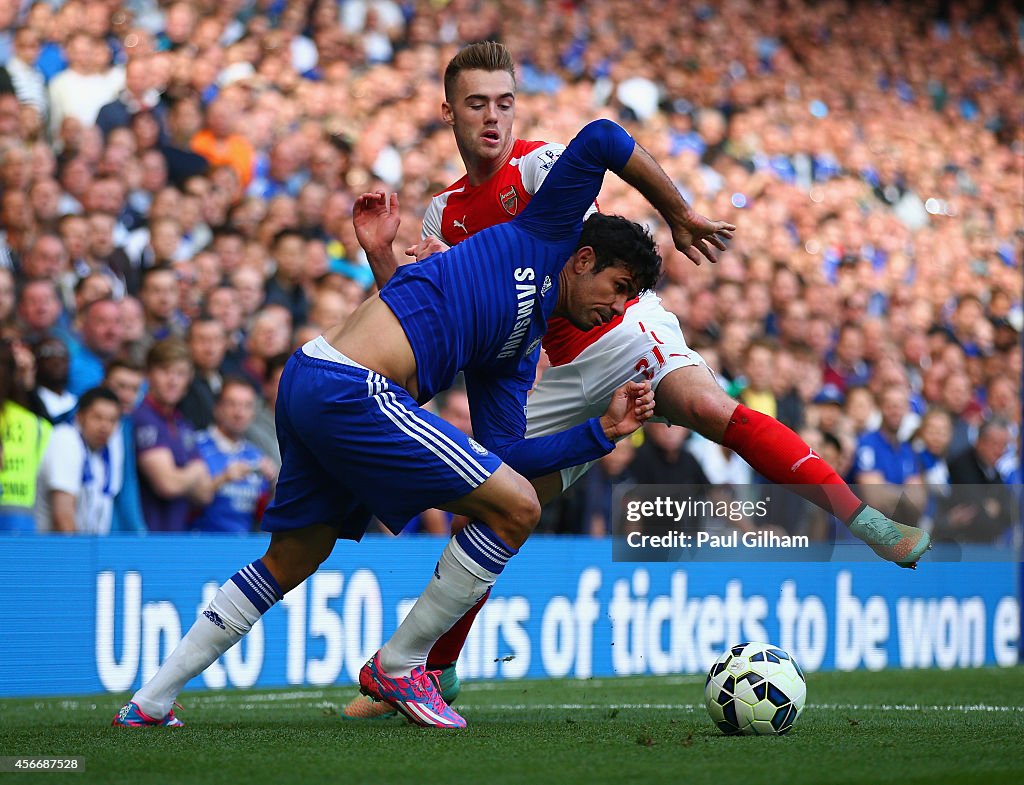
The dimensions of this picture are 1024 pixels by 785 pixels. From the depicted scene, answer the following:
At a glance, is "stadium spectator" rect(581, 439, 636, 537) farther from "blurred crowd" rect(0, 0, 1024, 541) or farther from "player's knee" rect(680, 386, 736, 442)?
"player's knee" rect(680, 386, 736, 442)

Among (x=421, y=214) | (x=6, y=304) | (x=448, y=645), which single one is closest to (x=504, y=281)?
(x=448, y=645)

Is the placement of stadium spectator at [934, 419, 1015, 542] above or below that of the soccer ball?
above

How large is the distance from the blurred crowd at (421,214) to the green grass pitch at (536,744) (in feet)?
5.62

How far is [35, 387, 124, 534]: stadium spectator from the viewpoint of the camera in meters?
7.84

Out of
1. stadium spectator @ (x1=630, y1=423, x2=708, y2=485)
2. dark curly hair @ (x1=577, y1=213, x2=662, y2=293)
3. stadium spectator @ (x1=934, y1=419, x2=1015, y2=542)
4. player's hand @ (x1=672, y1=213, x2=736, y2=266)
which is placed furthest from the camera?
stadium spectator @ (x1=934, y1=419, x2=1015, y2=542)

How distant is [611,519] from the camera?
9.97 m

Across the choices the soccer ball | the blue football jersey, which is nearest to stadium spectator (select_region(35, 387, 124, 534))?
the blue football jersey

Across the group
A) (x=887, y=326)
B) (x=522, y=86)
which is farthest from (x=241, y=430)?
(x=887, y=326)

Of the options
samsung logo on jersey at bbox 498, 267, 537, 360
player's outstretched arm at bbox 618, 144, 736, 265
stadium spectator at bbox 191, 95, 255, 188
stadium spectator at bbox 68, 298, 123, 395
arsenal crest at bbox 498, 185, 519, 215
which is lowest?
samsung logo on jersey at bbox 498, 267, 537, 360

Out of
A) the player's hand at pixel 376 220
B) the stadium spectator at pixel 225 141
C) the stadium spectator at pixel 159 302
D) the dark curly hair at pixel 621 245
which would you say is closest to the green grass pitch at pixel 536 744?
the dark curly hair at pixel 621 245

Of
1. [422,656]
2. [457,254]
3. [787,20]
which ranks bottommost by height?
[422,656]

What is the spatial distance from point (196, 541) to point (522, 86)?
7362 mm

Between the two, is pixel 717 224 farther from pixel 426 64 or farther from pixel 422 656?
pixel 426 64

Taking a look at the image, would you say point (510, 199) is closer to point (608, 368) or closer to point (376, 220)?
point (376, 220)
